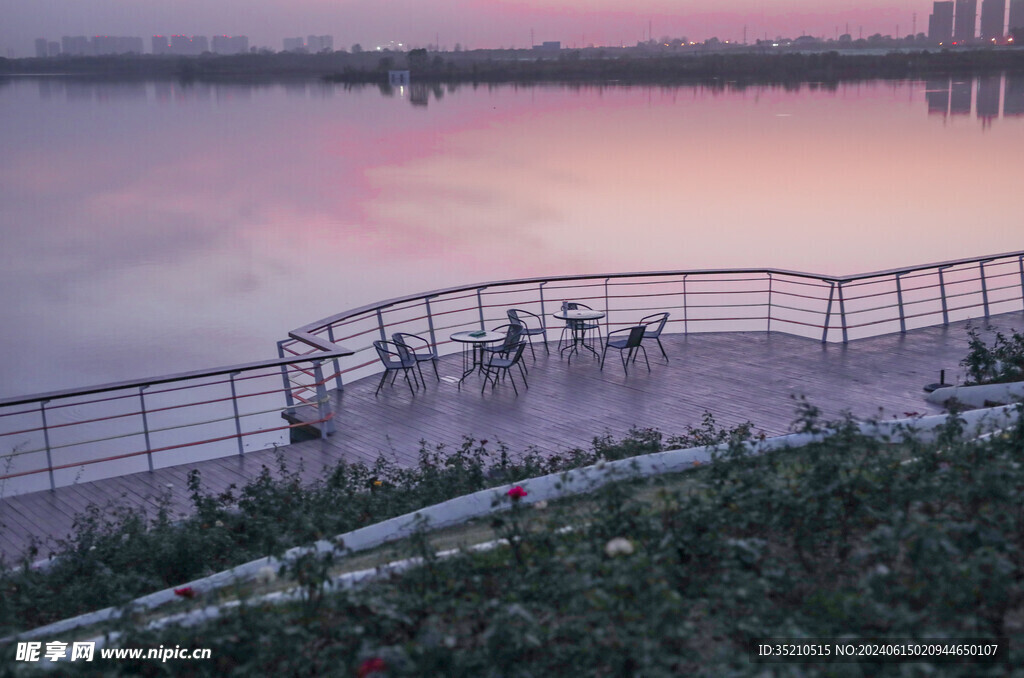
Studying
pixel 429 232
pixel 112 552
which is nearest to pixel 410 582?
pixel 112 552

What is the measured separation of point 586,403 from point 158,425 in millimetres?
7042

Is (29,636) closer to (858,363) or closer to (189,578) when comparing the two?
(189,578)

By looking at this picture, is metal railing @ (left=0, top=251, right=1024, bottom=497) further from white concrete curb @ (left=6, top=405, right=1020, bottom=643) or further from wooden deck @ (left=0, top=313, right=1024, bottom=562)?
white concrete curb @ (left=6, top=405, right=1020, bottom=643)

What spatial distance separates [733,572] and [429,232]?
1048 inches

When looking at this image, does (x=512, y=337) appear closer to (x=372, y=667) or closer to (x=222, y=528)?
(x=222, y=528)

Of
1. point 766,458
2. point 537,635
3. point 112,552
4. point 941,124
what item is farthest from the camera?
point 941,124

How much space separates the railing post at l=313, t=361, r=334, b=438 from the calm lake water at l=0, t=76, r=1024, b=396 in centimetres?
906

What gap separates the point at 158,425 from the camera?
13.4 metres

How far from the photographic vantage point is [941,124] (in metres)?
56.5

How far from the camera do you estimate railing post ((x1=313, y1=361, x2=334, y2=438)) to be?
338 inches

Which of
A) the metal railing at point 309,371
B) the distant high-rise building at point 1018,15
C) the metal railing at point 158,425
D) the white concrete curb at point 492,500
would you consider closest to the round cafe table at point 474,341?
the metal railing at point 309,371

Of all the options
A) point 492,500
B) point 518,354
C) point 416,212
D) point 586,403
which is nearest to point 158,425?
point 518,354

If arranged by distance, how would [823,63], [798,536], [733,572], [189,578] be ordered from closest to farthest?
[733,572] < [798,536] < [189,578] < [823,63]

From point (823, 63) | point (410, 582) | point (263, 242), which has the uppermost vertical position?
point (823, 63)
